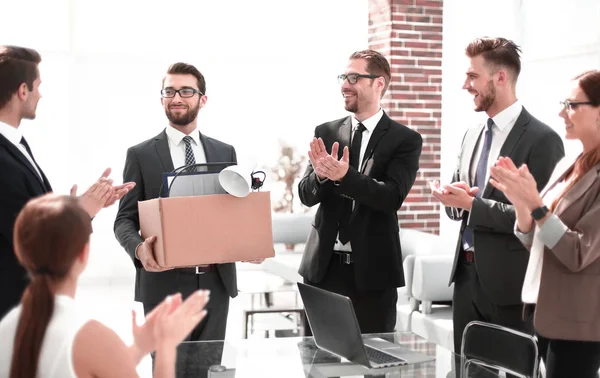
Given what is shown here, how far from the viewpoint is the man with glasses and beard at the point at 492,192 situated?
337 cm

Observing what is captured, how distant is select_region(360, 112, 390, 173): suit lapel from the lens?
3744 millimetres

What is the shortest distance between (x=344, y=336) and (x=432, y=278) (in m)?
2.89

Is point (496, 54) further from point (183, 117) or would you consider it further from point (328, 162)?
point (183, 117)

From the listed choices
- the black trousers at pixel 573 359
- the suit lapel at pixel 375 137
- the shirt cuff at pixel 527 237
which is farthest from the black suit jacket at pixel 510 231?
the suit lapel at pixel 375 137

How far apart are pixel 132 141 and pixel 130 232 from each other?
6.52m

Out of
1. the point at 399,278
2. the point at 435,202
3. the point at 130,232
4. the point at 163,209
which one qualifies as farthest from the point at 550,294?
the point at 435,202

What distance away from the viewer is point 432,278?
5.48m

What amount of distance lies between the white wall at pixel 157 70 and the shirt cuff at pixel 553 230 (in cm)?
741

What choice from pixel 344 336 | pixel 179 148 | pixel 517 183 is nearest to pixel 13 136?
pixel 179 148

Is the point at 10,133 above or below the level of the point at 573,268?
above

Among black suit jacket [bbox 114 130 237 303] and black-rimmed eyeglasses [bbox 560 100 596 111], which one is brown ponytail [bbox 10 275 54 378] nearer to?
black suit jacket [bbox 114 130 237 303]

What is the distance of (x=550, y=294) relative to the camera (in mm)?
2918

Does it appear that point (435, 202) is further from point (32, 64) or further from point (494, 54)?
point (32, 64)

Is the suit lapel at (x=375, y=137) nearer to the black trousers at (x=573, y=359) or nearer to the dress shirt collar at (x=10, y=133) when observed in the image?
the black trousers at (x=573, y=359)
